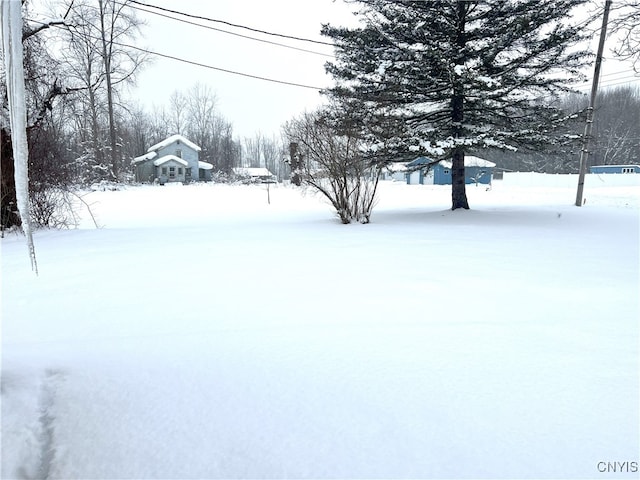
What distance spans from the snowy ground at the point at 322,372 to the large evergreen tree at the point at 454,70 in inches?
218

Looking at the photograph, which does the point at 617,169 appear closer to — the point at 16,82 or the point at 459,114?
the point at 459,114

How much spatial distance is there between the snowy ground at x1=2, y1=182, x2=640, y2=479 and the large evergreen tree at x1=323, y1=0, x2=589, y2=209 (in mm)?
5539

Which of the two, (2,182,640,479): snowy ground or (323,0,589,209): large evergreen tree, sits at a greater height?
(323,0,589,209): large evergreen tree

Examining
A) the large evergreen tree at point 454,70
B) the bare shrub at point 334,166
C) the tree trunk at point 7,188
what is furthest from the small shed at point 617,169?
the tree trunk at point 7,188

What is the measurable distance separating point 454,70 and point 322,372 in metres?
8.19

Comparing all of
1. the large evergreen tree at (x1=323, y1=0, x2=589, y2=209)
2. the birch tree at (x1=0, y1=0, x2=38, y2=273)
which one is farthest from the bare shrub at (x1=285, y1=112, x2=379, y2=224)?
the birch tree at (x1=0, y1=0, x2=38, y2=273)

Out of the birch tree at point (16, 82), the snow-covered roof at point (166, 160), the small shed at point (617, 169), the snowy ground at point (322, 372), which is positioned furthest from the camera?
the snow-covered roof at point (166, 160)

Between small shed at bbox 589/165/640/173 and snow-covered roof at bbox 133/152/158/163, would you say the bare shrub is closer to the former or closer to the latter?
snow-covered roof at bbox 133/152/158/163

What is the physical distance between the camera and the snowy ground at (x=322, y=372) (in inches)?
64.2

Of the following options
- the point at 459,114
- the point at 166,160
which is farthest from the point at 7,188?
the point at 166,160

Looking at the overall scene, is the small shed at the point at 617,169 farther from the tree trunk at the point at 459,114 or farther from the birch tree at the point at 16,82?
the birch tree at the point at 16,82

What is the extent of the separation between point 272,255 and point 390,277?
193 centimetres

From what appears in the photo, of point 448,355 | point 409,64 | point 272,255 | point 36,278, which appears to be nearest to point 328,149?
point 409,64

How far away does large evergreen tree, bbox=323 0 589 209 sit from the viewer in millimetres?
9086
